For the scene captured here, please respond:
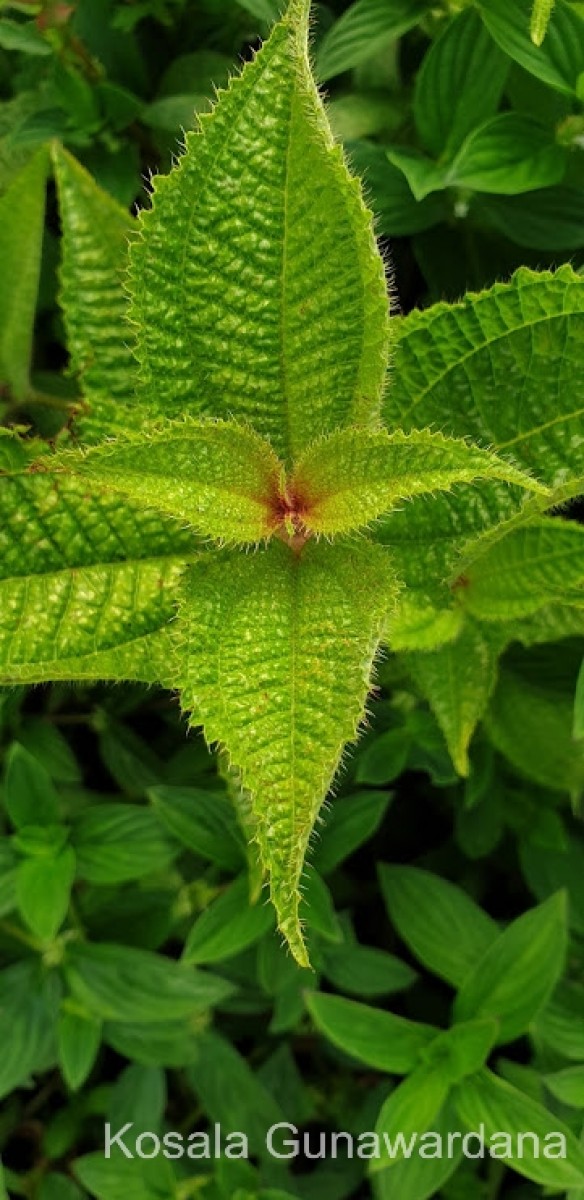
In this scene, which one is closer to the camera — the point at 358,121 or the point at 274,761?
the point at 274,761

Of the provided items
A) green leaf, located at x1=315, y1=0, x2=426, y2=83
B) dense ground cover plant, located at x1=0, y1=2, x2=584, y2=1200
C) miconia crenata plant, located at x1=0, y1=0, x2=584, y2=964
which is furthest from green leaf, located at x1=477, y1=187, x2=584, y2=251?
miconia crenata plant, located at x1=0, y1=0, x2=584, y2=964

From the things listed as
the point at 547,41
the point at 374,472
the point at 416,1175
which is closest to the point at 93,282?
the point at 374,472

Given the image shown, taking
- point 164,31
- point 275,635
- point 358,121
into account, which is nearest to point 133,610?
point 275,635

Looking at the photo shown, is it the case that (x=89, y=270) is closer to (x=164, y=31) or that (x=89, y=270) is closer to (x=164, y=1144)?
(x=164, y=31)

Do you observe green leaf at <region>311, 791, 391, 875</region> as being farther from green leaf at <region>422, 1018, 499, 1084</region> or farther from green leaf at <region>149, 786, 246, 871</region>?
green leaf at <region>422, 1018, 499, 1084</region>

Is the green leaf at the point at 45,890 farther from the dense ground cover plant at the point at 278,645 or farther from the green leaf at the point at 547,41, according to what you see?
the green leaf at the point at 547,41

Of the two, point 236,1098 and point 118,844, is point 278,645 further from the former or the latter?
point 236,1098
